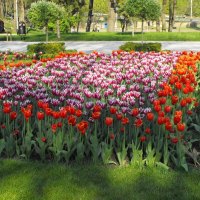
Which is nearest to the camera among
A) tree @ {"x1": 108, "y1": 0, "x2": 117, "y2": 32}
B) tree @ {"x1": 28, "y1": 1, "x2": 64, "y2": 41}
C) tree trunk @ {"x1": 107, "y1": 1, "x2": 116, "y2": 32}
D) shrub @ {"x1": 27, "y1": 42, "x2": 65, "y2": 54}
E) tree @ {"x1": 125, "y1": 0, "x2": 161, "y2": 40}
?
shrub @ {"x1": 27, "y1": 42, "x2": 65, "y2": 54}

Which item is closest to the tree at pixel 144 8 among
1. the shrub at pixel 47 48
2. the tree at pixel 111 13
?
the shrub at pixel 47 48

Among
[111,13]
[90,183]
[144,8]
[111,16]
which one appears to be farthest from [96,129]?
[111,16]

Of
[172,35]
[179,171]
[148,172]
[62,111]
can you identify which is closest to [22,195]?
[62,111]

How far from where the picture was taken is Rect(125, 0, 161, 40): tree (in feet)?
77.2

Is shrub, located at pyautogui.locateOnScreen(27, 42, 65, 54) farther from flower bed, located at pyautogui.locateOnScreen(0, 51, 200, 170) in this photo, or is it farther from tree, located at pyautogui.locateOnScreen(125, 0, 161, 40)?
flower bed, located at pyautogui.locateOnScreen(0, 51, 200, 170)

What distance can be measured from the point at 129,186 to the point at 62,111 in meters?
1.27

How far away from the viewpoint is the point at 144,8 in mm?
23578

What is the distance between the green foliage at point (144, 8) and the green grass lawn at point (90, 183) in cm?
1915

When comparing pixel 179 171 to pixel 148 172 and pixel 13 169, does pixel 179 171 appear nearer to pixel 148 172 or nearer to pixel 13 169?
pixel 148 172

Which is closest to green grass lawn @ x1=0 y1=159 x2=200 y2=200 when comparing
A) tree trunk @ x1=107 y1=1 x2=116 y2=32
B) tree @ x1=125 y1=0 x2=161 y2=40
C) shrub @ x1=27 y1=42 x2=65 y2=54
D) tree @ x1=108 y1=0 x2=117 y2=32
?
shrub @ x1=27 y1=42 x2=65 y2=54

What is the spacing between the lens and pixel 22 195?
4.66 metres

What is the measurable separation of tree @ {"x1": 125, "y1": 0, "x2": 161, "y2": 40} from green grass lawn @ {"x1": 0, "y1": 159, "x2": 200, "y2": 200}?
19.2 m

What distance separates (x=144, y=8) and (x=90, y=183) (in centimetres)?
1975

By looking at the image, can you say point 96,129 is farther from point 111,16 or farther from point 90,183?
point 111,16
